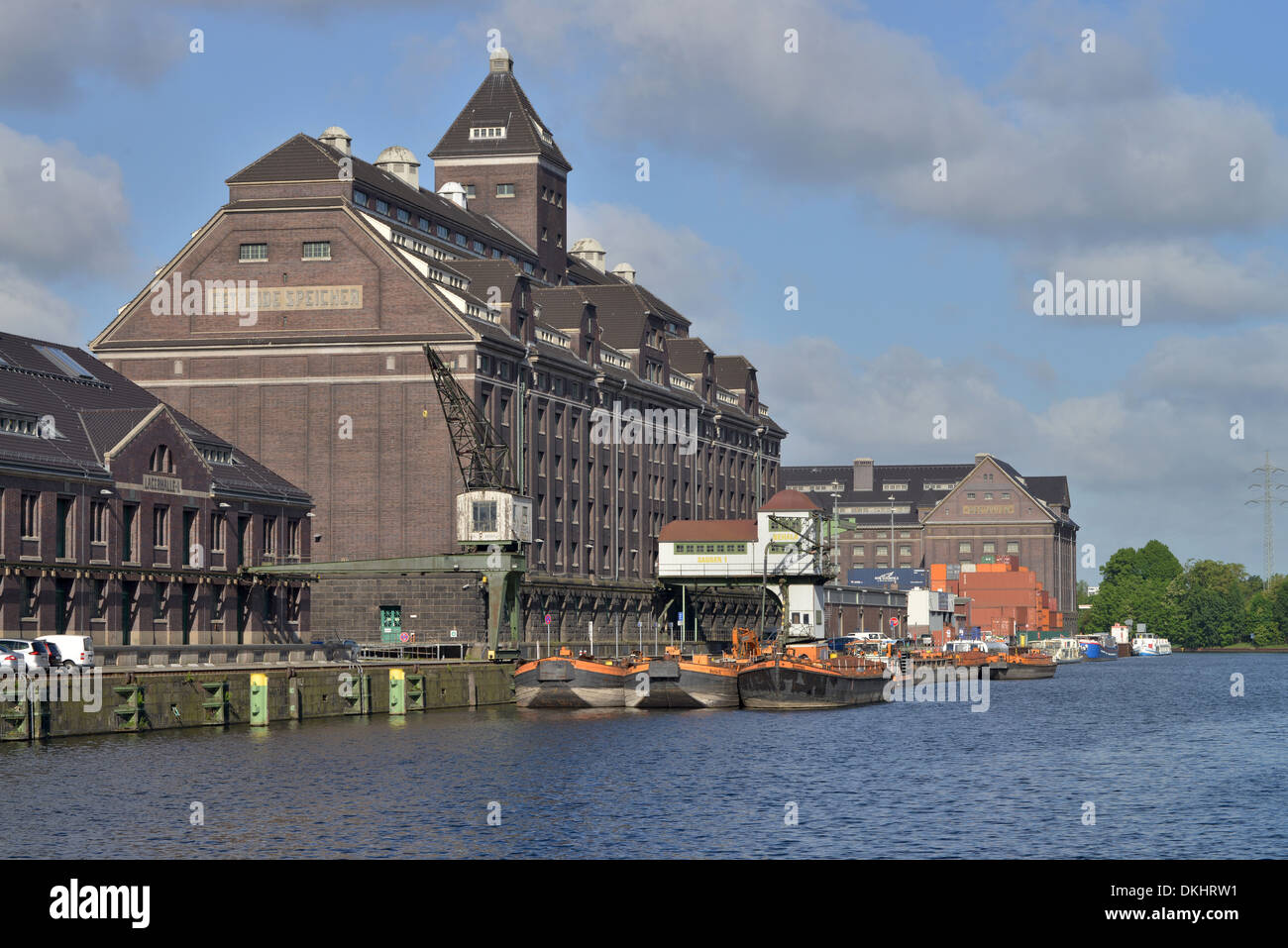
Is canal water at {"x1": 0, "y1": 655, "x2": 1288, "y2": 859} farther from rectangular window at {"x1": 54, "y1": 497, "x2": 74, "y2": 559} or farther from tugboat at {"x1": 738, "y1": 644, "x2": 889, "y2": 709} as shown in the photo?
rectangular window at {"x1": 54, "y1": 497, "x2": 74, "y2": 559}

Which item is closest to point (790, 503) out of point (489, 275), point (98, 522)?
point (489, 275)

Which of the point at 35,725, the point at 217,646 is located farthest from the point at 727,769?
the point at 217,646

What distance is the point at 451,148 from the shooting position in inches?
6545

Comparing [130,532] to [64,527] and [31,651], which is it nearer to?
[64,527]

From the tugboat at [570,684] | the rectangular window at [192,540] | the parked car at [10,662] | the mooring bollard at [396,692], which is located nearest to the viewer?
the parked car at [10,662]

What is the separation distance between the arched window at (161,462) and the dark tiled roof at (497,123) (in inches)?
3050

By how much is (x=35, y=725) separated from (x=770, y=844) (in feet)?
102

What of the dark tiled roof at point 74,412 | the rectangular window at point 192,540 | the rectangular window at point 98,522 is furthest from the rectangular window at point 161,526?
the dark tiled roof at point 74,412

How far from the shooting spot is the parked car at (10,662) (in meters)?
65.9

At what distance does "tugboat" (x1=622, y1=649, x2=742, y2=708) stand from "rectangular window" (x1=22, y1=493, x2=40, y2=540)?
33410 millimetres

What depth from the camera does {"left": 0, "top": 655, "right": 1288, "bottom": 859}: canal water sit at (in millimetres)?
43656

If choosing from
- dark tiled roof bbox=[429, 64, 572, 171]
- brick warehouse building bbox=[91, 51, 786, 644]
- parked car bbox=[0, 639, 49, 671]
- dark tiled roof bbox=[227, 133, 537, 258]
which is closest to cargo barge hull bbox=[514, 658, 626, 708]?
brick warehouse building bbox=[91, 51, 786, 644]

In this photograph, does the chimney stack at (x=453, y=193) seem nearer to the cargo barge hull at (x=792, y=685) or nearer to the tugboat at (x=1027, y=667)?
the cargo barge hull at (x=792, y=685)
